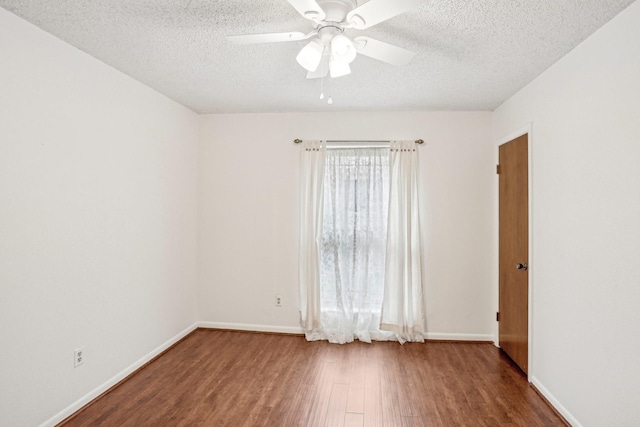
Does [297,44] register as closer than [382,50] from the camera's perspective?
No

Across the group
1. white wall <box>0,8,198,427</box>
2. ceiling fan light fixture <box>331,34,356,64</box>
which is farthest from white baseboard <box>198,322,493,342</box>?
ceiling fan light fixture <box>331,34,356,64</box>

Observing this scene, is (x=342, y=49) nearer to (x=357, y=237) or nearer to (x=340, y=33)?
(x=340, y=33)

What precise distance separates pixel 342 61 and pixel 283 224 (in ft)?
7.77

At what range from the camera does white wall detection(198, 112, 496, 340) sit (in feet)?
12.2

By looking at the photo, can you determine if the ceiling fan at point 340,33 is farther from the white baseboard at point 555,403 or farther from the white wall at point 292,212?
the white baseboard at point 555,403

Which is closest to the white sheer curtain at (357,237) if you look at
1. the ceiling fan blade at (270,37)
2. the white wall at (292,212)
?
the white wall at (292,212)

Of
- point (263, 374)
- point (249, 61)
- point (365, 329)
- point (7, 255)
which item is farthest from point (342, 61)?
point (365, 329)

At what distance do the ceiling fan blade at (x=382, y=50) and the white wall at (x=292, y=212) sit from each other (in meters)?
1.92

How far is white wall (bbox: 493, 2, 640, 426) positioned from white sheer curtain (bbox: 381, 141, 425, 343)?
1177 millimetres

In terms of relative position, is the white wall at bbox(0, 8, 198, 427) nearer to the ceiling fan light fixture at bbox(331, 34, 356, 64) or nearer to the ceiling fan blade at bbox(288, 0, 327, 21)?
the ceiling fan blade at bbox(288, 0, 327, 21)

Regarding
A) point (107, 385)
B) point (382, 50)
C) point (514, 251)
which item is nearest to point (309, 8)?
point (382, 50)

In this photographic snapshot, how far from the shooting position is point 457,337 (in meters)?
3.72

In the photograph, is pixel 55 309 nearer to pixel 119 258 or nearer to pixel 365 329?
pixel 119 258

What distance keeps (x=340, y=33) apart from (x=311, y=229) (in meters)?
2.33
